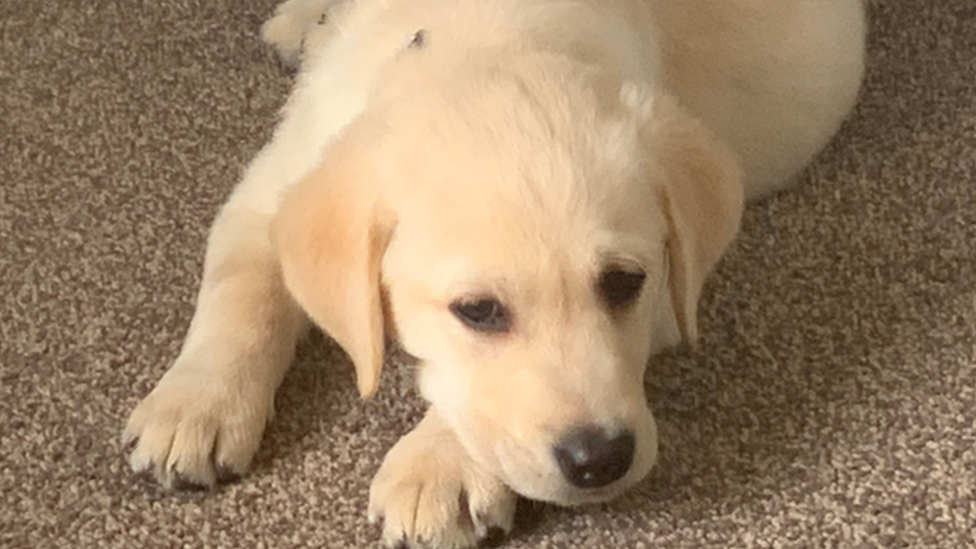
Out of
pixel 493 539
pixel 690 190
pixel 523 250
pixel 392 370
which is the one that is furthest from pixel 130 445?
pixel 690 190

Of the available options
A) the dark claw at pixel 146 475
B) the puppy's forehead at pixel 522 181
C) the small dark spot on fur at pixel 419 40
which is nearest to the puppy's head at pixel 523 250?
the puppy's forehead at pixel 522 181

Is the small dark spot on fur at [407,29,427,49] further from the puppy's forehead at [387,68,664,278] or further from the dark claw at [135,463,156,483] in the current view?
the dark claw at [135,463,156,483]

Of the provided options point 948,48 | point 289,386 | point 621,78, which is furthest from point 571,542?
point 948,48

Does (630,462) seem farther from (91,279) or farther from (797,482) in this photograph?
(91,279)

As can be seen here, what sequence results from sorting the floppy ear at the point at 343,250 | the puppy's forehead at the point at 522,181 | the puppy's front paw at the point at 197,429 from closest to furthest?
the puppy's forehead at the point at 522,181, the floppy ear at the point at 343,250, the puppy's front paw at the point at 197,429

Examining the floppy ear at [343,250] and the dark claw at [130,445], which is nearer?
the floppy ear at [343,250]

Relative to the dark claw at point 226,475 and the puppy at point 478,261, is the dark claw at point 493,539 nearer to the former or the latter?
the puppy at point 478,261

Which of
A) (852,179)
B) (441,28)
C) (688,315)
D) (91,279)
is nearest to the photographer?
(688,315)
